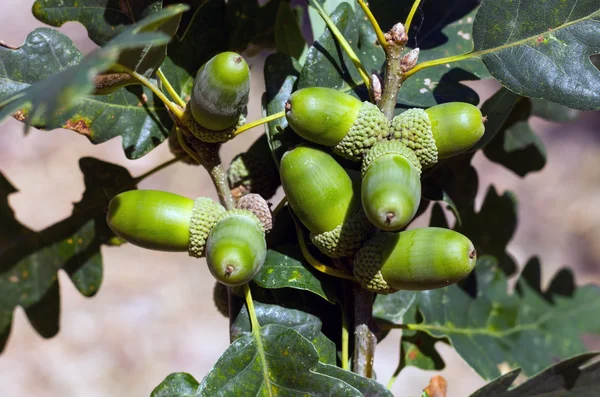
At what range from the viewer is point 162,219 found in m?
1.03

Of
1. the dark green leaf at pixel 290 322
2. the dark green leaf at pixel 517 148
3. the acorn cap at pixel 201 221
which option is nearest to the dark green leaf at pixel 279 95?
the acorn cap at pixel 201 221

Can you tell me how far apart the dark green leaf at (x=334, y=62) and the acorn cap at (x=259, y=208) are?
0.74 ft

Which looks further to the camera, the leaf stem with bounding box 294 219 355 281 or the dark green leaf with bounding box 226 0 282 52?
the dark green leaf with bounding box 226 0 282 52

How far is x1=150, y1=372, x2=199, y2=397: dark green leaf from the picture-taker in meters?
1.15

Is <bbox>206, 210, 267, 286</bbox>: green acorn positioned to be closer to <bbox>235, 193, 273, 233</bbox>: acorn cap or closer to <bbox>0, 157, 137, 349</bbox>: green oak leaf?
<bbox>235, 193, 273, 233</bbox>: acorn cap

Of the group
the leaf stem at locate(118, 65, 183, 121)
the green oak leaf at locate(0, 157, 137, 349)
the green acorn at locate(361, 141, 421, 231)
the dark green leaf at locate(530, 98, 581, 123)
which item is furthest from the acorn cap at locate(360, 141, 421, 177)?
the dark green leaf at locate(530, 98, 581, 123)

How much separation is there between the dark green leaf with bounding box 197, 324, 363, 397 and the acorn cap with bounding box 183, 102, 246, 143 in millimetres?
331

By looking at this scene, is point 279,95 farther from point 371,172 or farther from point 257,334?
point 257,334

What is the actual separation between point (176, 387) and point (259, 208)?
1.23ft

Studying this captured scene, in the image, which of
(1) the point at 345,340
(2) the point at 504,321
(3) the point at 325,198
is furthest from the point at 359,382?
(2) the point at 504,321

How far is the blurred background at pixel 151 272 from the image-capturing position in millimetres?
4574

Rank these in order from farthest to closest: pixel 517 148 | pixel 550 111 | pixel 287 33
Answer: pixel 550 111 → pixel 517 148 → pixel 287 33

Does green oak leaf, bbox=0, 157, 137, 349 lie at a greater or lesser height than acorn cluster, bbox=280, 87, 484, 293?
lesser

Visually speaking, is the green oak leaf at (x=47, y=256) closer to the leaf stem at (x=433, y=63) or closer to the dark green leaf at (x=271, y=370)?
the dark green leaf at (x=271, y=370)
